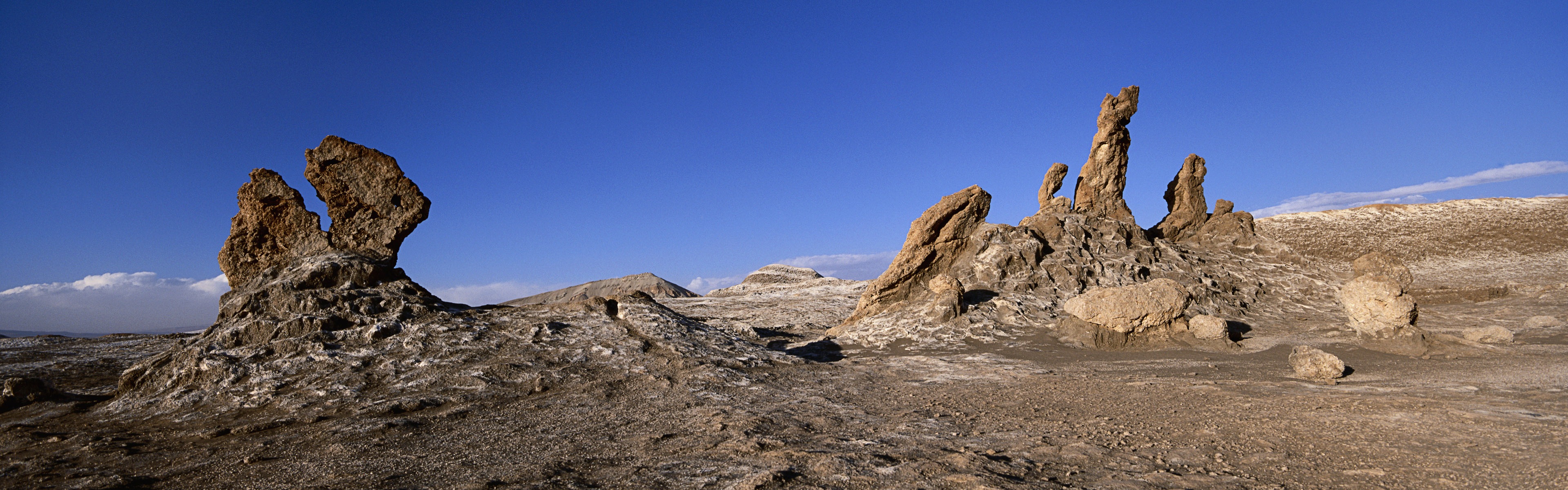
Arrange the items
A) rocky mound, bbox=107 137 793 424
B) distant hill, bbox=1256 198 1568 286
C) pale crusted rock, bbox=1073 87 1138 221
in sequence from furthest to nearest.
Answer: distant hill, bbox=1256 198 1568 286
pale crusted rock, bbox=1073 87 1138 221
rocky mound, bbox=107 137 793 424

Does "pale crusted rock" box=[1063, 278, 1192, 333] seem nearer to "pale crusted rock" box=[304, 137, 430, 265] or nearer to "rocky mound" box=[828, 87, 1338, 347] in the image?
"rocky mound" box=[828, 87, 1338, 347]

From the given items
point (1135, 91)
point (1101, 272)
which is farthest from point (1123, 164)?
point (1101, 272)

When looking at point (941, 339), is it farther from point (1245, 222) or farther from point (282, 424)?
point (1245, 222)

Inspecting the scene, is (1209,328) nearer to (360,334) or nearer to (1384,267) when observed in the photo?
(1384,267)

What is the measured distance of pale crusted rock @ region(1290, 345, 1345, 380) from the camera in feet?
28.8

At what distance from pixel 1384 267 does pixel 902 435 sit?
16051 millimetres

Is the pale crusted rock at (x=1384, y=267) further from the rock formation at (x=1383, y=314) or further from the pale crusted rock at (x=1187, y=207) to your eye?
the pale crusted rock at (x=1187, y=207)

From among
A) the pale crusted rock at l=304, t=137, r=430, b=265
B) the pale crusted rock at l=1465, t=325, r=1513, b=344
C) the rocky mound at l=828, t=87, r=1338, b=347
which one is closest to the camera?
the pale crusted rock at l=1465, t=325, r=1513, b=344

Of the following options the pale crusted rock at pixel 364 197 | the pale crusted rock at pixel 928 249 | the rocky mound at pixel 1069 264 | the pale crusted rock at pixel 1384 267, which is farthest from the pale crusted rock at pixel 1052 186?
the pale crusted rock at pixel 364 197

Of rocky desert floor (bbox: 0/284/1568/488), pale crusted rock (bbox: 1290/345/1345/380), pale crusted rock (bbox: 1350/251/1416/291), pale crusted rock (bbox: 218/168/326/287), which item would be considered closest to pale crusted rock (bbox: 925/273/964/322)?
rocky desert floor (bbox: 0/284/1568/488)

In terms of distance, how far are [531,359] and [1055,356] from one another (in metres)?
9.36

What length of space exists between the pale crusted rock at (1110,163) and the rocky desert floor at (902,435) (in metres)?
11.9

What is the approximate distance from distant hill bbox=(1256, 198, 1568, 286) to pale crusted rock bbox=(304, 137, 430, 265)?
85.0 ft

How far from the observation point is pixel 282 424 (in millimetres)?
7613
